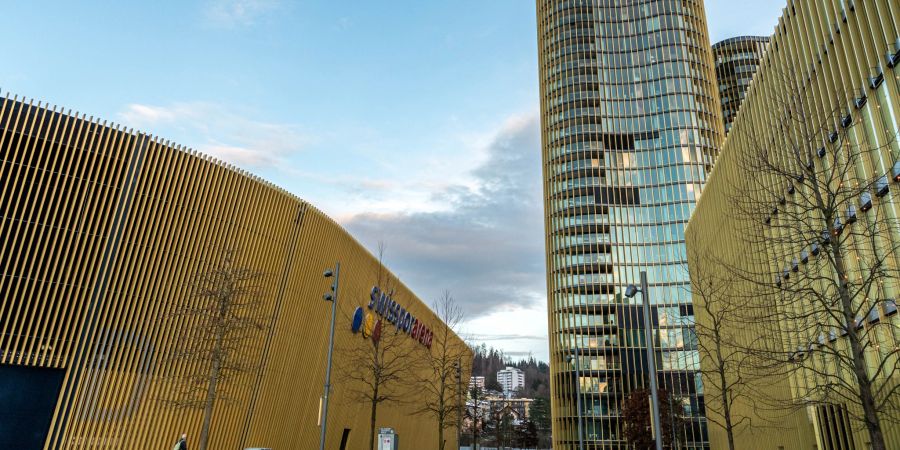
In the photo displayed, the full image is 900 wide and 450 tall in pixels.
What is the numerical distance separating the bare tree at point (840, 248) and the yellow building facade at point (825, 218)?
0.21 feet

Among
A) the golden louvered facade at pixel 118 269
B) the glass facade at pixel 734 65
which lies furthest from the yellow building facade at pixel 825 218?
the glass facade at pixel 734 65

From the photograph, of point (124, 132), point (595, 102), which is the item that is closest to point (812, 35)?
point (124, 132)

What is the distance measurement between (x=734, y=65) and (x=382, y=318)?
303ft

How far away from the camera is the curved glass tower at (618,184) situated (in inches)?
2953

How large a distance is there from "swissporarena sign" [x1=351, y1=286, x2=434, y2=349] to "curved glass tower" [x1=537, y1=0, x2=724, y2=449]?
31.0 metres

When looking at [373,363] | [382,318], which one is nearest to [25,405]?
[373,363]

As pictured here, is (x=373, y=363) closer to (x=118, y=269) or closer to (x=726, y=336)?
(x=118, y=269)

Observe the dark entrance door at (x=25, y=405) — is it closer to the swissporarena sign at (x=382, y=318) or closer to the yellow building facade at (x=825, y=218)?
the swissporarena sign at (x=382, y=318)

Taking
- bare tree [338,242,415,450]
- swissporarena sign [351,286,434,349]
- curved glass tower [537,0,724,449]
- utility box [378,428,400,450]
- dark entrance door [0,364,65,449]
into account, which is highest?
curved glass tower [537,0,724,449]

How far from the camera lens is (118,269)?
2398 centimetres

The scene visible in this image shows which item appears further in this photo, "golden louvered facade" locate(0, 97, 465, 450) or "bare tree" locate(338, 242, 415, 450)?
"bare tree" locate(338, 242, 415, 450)

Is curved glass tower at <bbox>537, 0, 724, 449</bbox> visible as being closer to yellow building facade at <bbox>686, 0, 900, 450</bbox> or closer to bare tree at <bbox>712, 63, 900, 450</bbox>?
yellow building facade at <bbox>686, 0, 900, 450</bbox>

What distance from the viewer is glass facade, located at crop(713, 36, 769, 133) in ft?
333

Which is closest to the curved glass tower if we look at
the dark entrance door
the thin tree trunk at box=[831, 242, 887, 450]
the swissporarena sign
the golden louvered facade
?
the swissporarena sign
